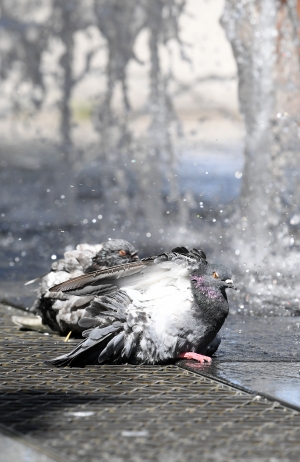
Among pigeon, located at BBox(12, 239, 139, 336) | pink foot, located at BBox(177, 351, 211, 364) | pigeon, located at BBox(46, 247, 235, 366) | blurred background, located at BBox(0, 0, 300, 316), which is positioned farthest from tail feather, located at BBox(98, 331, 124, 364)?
blurred background, located at BBox(0, 0, 300, 316)

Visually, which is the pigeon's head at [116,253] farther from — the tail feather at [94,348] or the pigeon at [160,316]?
the tail feather at [94,348]

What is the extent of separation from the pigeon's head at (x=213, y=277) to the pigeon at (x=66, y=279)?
699mm

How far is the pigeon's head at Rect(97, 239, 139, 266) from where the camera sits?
176 inches

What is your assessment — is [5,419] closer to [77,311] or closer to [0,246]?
[77,311]

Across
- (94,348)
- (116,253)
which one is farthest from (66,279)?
(94,348)

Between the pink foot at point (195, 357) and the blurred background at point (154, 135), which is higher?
the blurred background at point (154, 135)

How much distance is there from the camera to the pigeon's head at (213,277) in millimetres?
3828

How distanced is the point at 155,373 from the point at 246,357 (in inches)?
21.4

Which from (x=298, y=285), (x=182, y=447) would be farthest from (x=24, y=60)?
(x=182, y=447)

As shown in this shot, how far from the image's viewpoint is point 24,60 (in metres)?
12.9

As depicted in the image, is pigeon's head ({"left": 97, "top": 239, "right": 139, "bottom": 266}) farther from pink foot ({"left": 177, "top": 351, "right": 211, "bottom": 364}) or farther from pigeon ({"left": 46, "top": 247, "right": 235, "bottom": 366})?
pink foot ({"left": 177, "top": 351, "right": 211, "bottom": 364})

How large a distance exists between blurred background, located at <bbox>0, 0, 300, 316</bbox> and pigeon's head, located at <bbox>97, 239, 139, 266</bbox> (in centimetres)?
108

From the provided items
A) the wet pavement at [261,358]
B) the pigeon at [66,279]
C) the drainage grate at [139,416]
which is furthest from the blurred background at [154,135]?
the drainage grate at [139,416]

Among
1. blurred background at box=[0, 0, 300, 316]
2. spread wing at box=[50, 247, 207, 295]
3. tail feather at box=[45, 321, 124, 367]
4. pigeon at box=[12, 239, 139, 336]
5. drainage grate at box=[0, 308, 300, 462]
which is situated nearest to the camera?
drainage grate at box=[0, 308, 300, 462]
